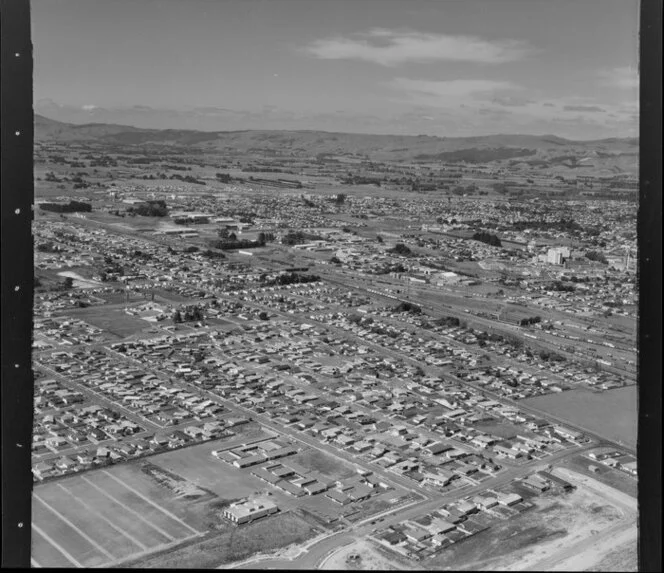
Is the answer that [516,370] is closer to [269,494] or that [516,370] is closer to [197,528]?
[269,494]

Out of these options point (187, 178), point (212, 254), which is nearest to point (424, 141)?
point (212, 254)

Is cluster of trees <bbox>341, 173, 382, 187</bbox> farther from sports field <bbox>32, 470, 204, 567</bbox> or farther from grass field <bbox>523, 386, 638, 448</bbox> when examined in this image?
sports field <bbox>32, 470, 204, 567</bbox>

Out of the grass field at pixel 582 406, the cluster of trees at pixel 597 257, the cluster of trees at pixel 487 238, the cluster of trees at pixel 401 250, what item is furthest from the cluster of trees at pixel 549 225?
the grass field at pixel 582 406

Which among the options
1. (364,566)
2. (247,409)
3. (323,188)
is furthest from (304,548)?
(323,188)

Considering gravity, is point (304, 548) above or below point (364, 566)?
above

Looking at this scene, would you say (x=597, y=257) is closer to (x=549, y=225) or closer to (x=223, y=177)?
(x=549, y=225)

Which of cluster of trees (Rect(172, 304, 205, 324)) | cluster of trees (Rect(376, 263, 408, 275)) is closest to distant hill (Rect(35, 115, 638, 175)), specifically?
cluster of trees (Rect(172, 304, 205, 324))
